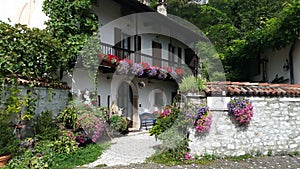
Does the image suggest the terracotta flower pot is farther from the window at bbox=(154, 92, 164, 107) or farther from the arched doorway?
the window at bbox=(154, 92, 164, 107)

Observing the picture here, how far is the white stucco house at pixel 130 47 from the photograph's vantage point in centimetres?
930

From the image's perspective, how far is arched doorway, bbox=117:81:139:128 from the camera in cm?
1148

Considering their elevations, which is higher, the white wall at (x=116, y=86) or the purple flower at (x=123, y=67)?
the purple flower at (x=123, y=67)

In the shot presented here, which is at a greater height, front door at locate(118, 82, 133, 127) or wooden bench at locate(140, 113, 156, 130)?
front door at locate(118, 82, 133, 127)

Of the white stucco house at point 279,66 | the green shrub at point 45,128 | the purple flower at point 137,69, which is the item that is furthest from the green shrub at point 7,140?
the white stucco house at point 279,66

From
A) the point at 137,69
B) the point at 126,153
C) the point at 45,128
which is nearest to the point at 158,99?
the point at 137,69

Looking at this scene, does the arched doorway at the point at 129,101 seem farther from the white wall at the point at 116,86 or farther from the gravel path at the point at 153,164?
the gravel path at the point at 153,164

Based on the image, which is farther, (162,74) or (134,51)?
(162,74)

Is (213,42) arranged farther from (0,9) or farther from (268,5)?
(0,9)

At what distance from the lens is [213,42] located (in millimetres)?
14102

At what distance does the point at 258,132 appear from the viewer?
6.15m

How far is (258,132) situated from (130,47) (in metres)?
7.86

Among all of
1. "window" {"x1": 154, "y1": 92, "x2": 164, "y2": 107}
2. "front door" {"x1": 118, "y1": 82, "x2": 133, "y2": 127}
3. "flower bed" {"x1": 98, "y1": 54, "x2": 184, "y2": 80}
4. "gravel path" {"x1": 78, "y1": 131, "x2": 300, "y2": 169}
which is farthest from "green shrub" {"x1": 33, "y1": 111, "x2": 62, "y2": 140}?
"window" {"x1": 154, "y1": 92, "x2": 164, "y2": 107}

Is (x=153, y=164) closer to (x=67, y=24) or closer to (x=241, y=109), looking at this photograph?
(x=241, y=109)
